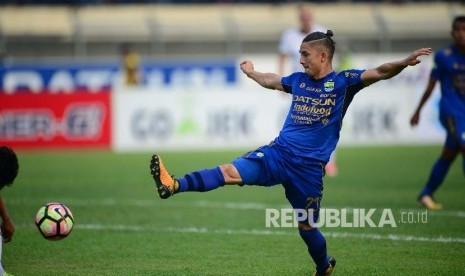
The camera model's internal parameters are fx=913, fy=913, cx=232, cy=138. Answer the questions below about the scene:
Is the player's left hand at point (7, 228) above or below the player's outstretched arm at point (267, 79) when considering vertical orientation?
below

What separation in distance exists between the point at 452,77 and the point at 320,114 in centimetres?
481

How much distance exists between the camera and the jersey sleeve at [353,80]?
782 cm

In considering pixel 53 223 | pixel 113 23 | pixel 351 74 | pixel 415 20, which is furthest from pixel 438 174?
pixel 113 23

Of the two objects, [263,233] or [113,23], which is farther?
[113,23]

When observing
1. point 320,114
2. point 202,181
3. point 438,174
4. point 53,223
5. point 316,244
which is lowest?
point 438,174

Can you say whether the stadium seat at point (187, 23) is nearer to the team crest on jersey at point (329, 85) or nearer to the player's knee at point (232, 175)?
the team crest on jersey at point (329, 85)

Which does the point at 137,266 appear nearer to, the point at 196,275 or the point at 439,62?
the point at 196,275

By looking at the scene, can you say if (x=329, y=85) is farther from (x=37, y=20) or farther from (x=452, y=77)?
(x=37, y=20)

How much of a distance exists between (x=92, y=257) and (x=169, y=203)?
15.7 feet

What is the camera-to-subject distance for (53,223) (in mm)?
7859

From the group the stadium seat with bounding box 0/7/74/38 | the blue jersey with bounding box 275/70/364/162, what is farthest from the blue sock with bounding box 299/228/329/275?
the stadium seat with bounding box 0/7/74/38

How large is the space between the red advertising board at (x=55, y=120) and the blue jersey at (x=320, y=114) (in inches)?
622

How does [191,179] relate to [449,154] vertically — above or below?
above

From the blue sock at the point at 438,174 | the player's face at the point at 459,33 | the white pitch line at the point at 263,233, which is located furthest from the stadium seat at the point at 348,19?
the white pitch line at the point at 263,233
